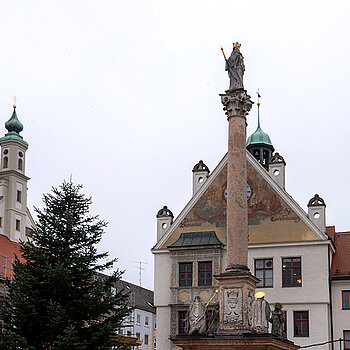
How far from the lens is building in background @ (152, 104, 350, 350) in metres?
31.8

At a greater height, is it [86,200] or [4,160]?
[4,160]

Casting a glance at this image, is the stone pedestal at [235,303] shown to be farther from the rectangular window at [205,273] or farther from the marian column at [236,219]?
the rectangular window at [205,273]

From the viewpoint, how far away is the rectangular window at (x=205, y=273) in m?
33.6

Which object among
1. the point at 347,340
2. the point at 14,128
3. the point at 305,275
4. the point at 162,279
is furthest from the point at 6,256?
the point at 14,128

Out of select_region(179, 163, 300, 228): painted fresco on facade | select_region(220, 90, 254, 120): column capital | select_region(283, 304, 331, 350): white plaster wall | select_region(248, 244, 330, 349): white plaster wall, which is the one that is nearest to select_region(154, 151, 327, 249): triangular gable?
select_region(179, 163, 300, 228): painted fresco on facade

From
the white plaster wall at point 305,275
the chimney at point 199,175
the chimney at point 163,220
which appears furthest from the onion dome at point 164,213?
the white plaster wall at point 305,275

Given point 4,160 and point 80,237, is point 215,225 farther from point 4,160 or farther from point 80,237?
point 4,160

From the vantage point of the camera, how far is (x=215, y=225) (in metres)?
34.2

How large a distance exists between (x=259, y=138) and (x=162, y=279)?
12.0m

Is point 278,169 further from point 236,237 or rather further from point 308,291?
point 236,237

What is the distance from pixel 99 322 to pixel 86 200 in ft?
13.0

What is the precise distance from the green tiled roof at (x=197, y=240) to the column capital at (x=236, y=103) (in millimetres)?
12624

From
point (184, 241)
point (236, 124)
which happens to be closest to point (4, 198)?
point (184, 241)

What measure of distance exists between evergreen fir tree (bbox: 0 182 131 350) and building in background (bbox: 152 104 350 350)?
38.8ft
